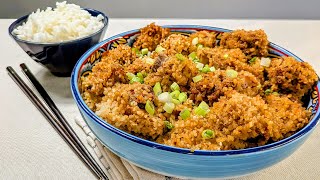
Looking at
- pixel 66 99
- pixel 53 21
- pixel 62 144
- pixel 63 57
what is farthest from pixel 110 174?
pixel 53 21

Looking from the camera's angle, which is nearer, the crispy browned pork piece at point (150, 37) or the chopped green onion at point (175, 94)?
the chopped green onion at point (175, 94)

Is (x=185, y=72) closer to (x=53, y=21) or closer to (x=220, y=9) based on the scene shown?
(x=53, y=21)

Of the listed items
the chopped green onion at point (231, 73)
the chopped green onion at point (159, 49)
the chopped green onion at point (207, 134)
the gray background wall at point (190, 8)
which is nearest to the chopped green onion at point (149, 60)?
the chopped green onion at point (159, 49)

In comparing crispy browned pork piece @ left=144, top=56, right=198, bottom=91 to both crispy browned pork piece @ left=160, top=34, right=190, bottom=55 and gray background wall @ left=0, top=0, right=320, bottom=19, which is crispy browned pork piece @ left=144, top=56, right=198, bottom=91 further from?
gray background wall @ left=0, top=0, right=320, bottom=19

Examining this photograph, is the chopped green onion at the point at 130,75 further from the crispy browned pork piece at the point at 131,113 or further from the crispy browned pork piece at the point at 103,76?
the crispy browned pork piece at the point at 131,113

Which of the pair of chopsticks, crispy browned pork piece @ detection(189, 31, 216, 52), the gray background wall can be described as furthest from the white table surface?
the gray background wall

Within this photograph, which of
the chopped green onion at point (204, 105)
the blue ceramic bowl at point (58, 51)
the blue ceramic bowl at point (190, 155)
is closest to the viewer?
the blue ceramic bowl at point (190, 155)
